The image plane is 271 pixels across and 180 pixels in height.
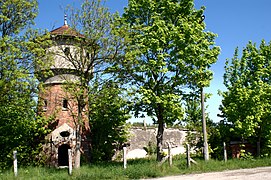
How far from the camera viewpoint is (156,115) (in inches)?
817

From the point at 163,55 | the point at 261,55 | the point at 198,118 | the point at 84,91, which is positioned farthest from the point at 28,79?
the point at 198,118

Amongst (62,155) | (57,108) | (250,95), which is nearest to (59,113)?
Result: (57,108)

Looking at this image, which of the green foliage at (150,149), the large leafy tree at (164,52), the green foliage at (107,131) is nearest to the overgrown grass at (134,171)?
the large leafy tree at (164,52)

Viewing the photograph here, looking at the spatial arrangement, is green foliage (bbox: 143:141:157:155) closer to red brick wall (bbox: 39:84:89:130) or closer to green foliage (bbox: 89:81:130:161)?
green foliage (bbox: 89:81:130:161)

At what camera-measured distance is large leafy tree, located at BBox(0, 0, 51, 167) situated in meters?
16.5

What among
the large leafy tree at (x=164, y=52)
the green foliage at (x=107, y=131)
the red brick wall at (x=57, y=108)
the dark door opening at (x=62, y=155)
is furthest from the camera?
the dark door opening at (x=62, y=155)

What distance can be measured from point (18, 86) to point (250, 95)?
15.6m

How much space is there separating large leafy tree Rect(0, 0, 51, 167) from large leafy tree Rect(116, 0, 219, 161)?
539 centimetres

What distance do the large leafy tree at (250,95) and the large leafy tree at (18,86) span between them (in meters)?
13.7

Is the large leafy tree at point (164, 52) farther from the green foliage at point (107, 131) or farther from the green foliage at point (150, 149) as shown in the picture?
the green foliage at point (150, 149)

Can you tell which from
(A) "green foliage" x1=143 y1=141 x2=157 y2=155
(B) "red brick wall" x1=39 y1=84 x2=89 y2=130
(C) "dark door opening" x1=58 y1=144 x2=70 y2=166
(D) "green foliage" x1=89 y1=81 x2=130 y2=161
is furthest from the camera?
(A) "green foliage" x1=143 y1=141 x2=157 y2=155

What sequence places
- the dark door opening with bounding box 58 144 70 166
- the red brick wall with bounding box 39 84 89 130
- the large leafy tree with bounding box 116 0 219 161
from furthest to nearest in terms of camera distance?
1. the dark door opening with bounding box 58 144 70 166
2. the red brick wall with bounding box 39 84 89 130
3. the large leafy tree with bounding box 116 0 219 161

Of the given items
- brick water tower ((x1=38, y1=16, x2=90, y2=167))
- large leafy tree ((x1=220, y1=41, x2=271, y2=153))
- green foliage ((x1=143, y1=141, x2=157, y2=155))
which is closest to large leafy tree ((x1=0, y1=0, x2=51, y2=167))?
brick water tower ((x1=38, y1=16, x2=90, y2=167))

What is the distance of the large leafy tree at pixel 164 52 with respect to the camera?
746 inches
